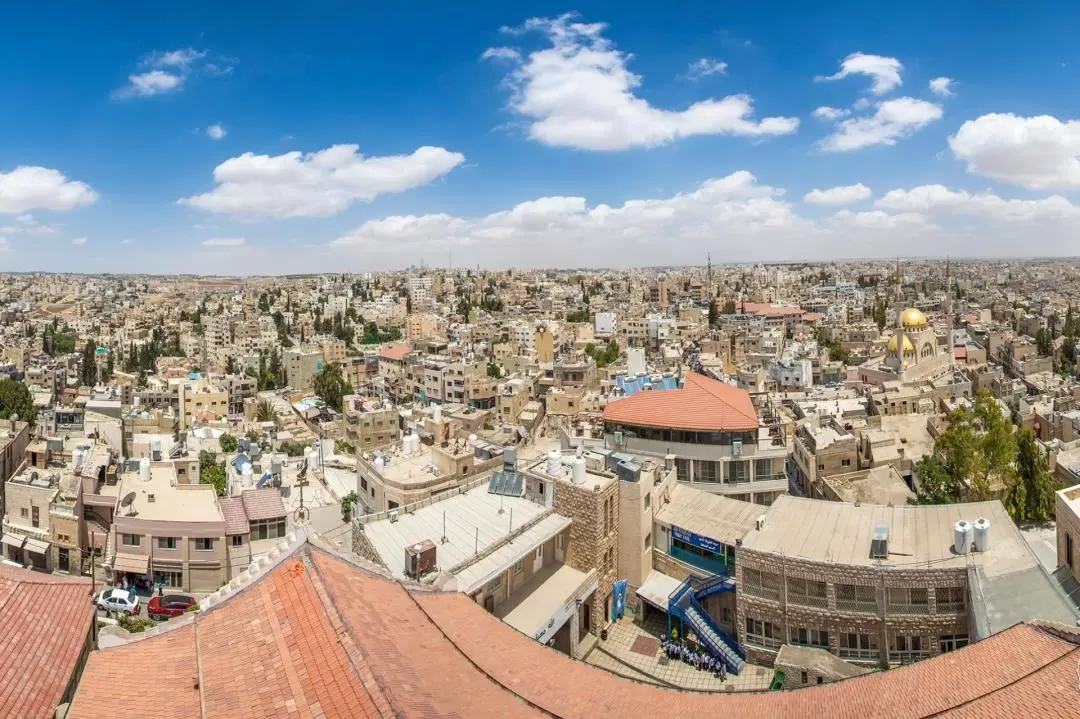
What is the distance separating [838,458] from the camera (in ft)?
76.3

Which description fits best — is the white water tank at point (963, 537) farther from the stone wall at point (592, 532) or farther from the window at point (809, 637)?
the stone wall at point (592, 532)

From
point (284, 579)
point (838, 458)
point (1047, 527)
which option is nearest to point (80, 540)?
point (284, 579)

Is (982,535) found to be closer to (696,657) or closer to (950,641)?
(950,641)

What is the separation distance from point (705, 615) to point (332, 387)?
1577 inches

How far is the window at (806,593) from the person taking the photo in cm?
1276

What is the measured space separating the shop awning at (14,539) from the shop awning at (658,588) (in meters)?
15.9

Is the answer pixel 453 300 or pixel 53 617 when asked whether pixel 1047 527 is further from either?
pixel 453 300

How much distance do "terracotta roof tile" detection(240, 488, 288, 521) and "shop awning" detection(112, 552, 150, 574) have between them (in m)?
2.51

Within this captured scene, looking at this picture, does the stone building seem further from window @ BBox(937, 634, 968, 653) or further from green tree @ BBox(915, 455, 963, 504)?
green tree @ BBox(915, 455, 963, 504)

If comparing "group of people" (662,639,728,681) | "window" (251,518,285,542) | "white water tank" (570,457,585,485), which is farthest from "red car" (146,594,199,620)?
"group of people" (662,639,728,681)

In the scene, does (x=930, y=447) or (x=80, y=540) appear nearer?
(x=80, y=540)

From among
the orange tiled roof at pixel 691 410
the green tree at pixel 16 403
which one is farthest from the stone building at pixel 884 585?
the green tree at pixel 16 403

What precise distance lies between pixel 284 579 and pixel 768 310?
82.9 meters

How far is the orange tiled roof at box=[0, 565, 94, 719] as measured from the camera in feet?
22.3
